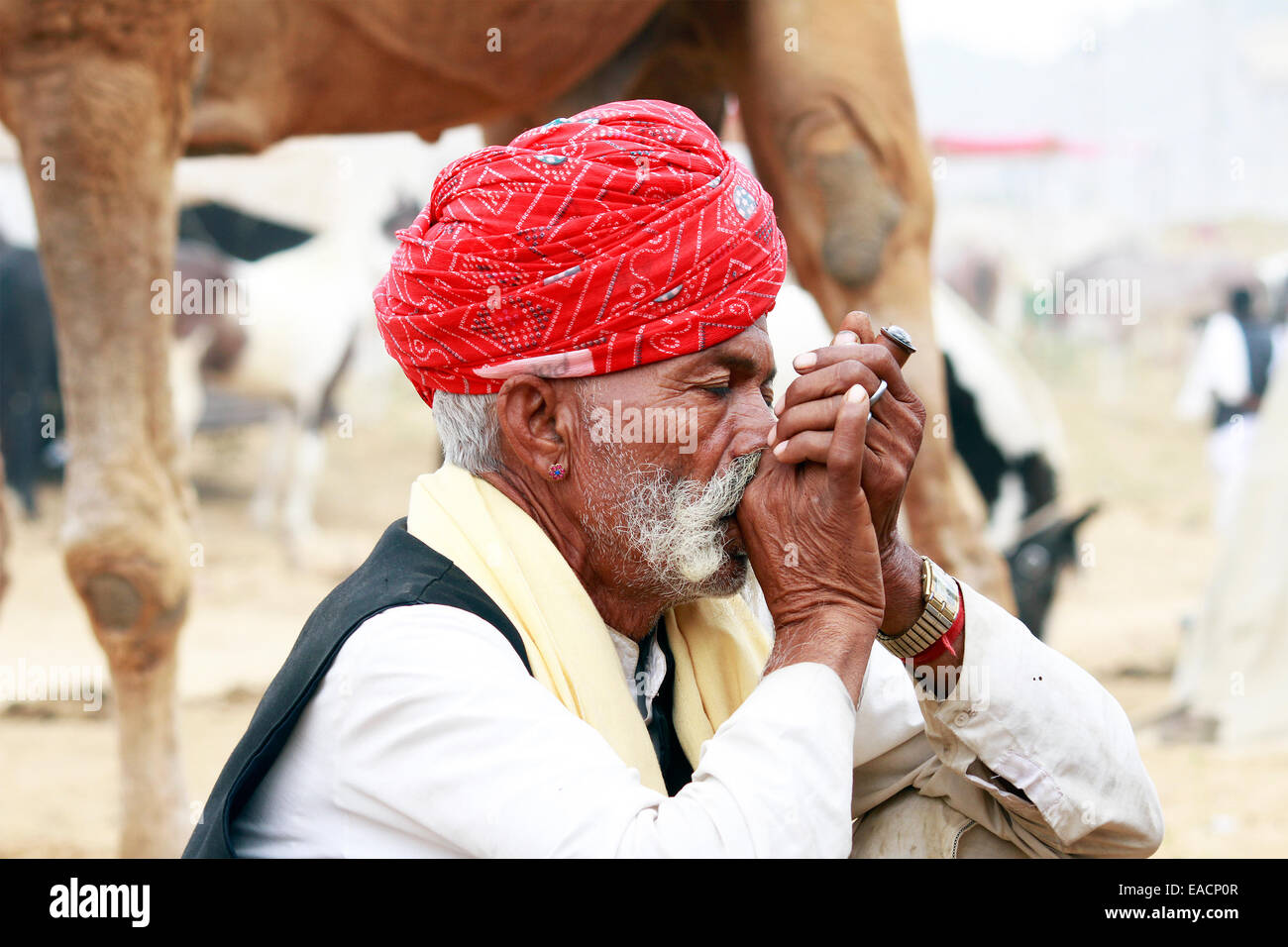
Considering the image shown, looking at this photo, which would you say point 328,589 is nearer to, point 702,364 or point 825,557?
point 702,364

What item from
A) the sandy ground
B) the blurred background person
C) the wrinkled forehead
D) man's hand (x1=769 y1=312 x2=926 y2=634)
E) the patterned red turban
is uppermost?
the blurred background person

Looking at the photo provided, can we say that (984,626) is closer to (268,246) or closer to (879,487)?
(879,487)

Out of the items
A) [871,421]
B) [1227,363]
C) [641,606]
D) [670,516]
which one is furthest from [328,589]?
[871,421]

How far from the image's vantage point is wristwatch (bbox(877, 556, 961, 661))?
6.37ft

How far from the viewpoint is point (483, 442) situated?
199 centimetres

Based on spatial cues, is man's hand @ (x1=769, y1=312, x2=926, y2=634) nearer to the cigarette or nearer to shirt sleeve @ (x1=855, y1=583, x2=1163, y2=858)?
the cigarette

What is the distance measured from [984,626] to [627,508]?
528mm

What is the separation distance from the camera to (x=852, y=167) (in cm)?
378

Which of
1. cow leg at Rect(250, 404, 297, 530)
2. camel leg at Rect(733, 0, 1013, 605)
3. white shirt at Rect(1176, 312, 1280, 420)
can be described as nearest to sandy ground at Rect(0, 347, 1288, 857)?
cow leg at Rect(250, 404, 297, 530)

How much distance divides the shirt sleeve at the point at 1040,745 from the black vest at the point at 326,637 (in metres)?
0.63

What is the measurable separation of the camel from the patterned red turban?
162cm

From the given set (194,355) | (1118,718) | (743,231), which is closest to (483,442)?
(743,231)

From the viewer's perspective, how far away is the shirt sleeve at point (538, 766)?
1530mm

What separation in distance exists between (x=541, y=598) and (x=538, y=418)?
0.26 m
